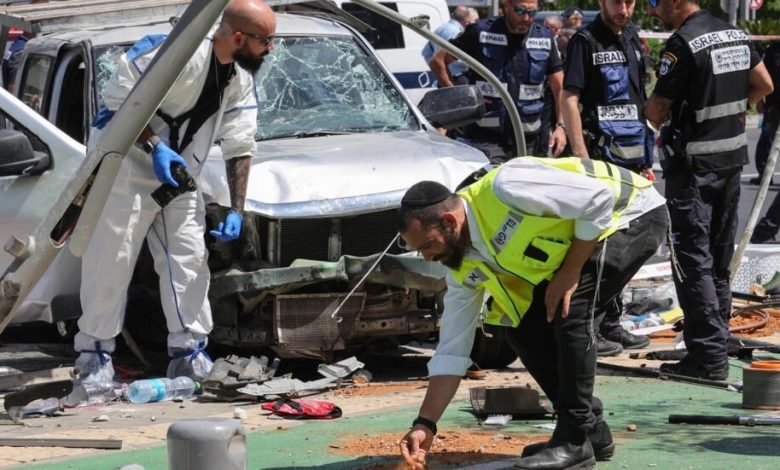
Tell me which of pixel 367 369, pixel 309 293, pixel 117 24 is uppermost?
pixel 117 24

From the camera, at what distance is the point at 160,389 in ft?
25.6

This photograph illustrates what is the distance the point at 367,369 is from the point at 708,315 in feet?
6.50

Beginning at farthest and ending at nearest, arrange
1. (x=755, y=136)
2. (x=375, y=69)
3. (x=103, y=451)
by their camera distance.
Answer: (x=755, y=136) < (x=375, y=69) < (x=103, y=451)

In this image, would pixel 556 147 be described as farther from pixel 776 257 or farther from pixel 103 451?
pixel 103 451

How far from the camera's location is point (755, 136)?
88.9 feet

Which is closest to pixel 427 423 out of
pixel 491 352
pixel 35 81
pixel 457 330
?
pixel 457 330

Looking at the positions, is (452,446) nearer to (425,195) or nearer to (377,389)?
(425,195)

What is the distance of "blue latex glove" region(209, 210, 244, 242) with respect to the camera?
25.2ft

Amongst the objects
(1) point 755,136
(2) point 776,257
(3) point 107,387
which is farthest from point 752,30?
(3) point 107,387

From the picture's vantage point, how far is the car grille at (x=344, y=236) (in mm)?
7973

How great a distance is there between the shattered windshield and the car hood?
269mm

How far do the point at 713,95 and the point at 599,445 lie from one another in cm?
276

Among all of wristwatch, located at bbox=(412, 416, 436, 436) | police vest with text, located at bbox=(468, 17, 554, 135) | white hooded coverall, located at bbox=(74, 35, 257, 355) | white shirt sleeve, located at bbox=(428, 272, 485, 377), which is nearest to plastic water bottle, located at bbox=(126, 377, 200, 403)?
white hooded coverall, located at bbox=(74, 35, 257, 355)

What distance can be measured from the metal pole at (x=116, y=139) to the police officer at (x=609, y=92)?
4031 mm
